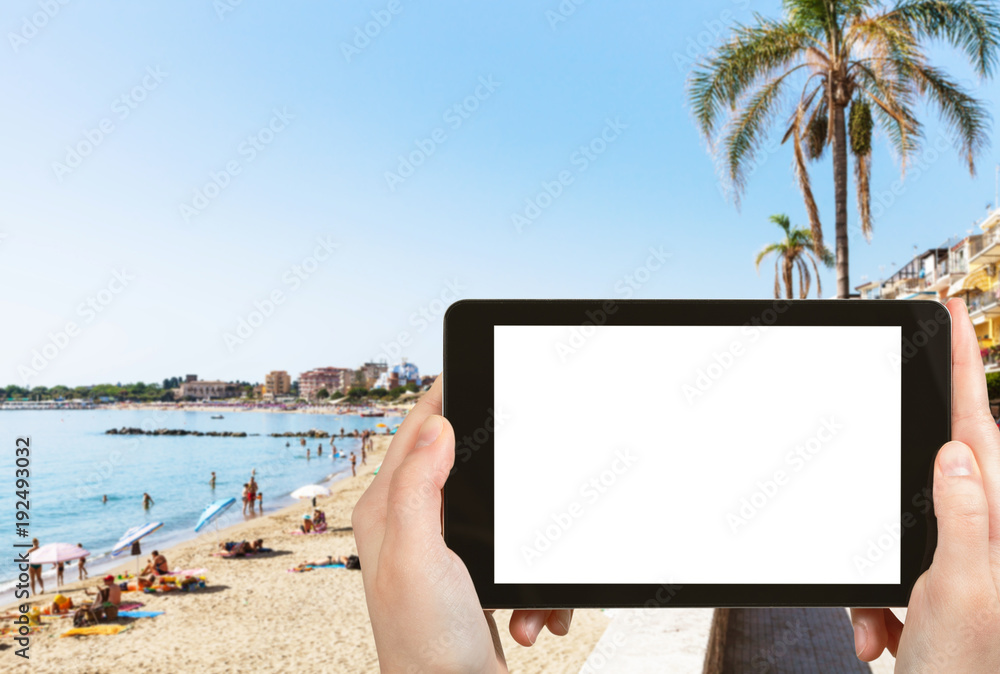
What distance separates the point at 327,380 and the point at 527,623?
15125cm

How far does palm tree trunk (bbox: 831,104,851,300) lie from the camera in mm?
10844

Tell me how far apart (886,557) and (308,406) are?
16262 centimetres

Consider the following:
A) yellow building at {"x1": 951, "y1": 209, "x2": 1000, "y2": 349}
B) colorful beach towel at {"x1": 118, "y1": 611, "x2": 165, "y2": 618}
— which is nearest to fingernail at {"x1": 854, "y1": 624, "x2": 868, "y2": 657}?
colorful beach towel at {"x1": 118, "y1": 611, "x2": 165, "y2": 618}

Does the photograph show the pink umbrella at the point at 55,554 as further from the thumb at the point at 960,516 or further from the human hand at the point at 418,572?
the thumb at the point at 960,516

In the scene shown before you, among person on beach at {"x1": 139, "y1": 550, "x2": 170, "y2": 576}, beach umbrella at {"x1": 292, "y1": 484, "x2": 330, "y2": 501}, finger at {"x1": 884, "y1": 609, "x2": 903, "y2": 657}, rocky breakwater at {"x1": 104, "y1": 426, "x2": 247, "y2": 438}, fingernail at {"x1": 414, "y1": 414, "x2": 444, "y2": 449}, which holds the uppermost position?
fingernail at {"x1": 414, "y1": 414, "x2": 444, "y2": 449}

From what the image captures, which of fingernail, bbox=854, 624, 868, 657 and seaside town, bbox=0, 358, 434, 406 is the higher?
fingernail, bbox=854, 624, 868, 657

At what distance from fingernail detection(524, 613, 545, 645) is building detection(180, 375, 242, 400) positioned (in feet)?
571

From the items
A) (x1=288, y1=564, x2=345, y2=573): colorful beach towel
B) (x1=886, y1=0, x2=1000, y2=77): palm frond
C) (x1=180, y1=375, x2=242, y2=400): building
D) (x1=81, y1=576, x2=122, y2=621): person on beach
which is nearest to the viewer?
(x1=886, y1=0, x2=1000, y2=77): palm frond

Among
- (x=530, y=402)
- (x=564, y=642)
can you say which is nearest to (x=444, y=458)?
(x=530, y=402)

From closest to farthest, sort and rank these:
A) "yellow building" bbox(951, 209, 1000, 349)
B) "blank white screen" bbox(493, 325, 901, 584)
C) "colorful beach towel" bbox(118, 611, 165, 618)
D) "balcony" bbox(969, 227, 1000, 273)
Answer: "blank white screen" bbox(493, 325, 901, 584) < "colorful beach towel" bbox(118, 611, 165, 618) < "yellow building" bbox(951, 209, 1000, 349) < "balcony" bbox(969, 227, 1000, 273)

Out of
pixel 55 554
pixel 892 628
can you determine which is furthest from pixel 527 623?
pixel 55 554

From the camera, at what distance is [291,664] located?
1184 cm

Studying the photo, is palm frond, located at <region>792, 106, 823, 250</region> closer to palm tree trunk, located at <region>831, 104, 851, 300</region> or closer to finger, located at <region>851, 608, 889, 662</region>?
palm tree trunk, located at <region>831, 104, 851, 300</region>

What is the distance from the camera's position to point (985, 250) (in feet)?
143
